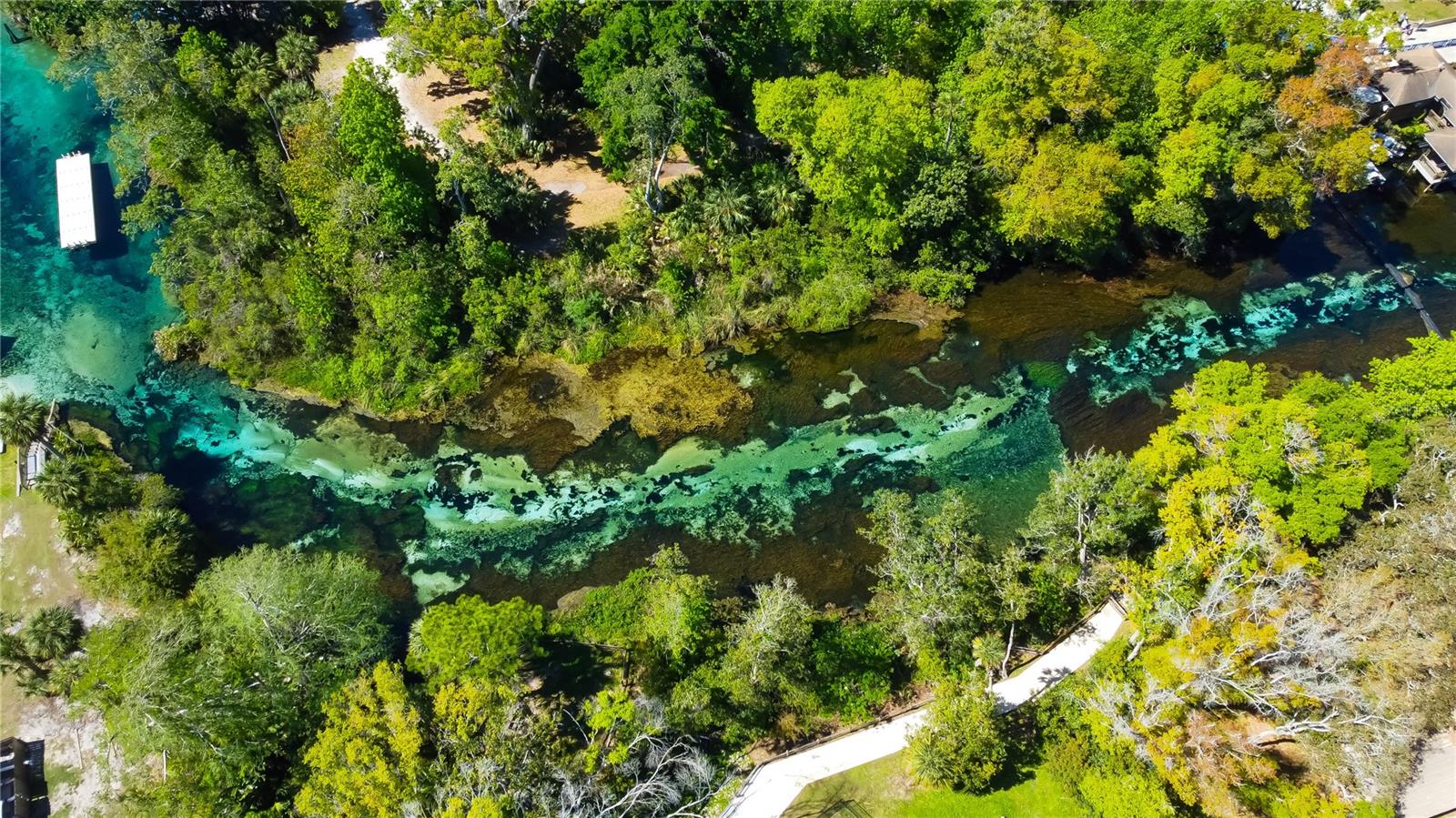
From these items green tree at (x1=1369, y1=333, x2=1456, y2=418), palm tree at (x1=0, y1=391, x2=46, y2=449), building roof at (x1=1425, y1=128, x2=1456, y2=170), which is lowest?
palm tree at (x1=0, y1=391, x2=46, y2=449)

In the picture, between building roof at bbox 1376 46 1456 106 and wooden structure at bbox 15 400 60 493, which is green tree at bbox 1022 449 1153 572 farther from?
wooden structure at bbox 15 400 60 493

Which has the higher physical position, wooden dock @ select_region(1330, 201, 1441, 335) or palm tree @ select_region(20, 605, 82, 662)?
wooden dock @ select_region(1330, 201, 1441, 335)

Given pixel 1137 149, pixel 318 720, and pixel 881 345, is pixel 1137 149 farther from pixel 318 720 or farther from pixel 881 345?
pixel 318 720

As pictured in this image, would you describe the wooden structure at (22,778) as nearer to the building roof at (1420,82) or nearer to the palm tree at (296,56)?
the palm tree at (296,56)

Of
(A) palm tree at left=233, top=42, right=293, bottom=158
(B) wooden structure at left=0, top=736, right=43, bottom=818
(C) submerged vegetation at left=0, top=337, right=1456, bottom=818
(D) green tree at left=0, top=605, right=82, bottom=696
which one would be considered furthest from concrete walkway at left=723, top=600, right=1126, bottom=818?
(A) palm tree at left=233, top=42, right=293, bottom=158

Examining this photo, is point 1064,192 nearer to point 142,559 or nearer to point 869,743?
point 869,743
